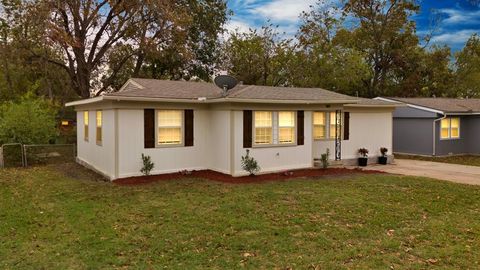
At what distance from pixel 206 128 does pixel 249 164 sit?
2232 millimetres

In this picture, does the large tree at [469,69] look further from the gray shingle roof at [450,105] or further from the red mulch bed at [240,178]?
the red mulch bed at [240,178]

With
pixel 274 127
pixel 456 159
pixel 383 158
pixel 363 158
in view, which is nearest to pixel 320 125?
pixel 363 158

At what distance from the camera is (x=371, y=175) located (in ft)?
42.0

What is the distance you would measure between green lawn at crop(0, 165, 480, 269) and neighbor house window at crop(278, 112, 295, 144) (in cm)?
276

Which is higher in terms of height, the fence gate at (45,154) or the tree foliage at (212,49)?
the tree foliage at (212,49)

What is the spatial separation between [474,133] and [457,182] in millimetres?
10970

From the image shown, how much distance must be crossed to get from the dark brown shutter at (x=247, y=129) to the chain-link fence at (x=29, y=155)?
8661 millimetres

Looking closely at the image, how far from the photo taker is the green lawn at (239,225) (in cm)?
537

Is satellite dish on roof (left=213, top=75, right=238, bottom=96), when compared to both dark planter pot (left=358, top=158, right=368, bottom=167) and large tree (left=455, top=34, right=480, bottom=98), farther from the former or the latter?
large tree (left=455, top=34, right=480, bottom=98)

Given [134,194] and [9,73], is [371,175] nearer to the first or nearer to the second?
[134,194]

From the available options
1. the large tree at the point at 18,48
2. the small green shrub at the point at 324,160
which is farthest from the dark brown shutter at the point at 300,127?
the large tree at the point at 18,48

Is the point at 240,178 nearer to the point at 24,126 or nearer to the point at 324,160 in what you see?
the point at 324,160

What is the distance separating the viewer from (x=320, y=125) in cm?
1519

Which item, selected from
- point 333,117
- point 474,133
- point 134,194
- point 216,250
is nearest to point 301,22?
point 474,133
